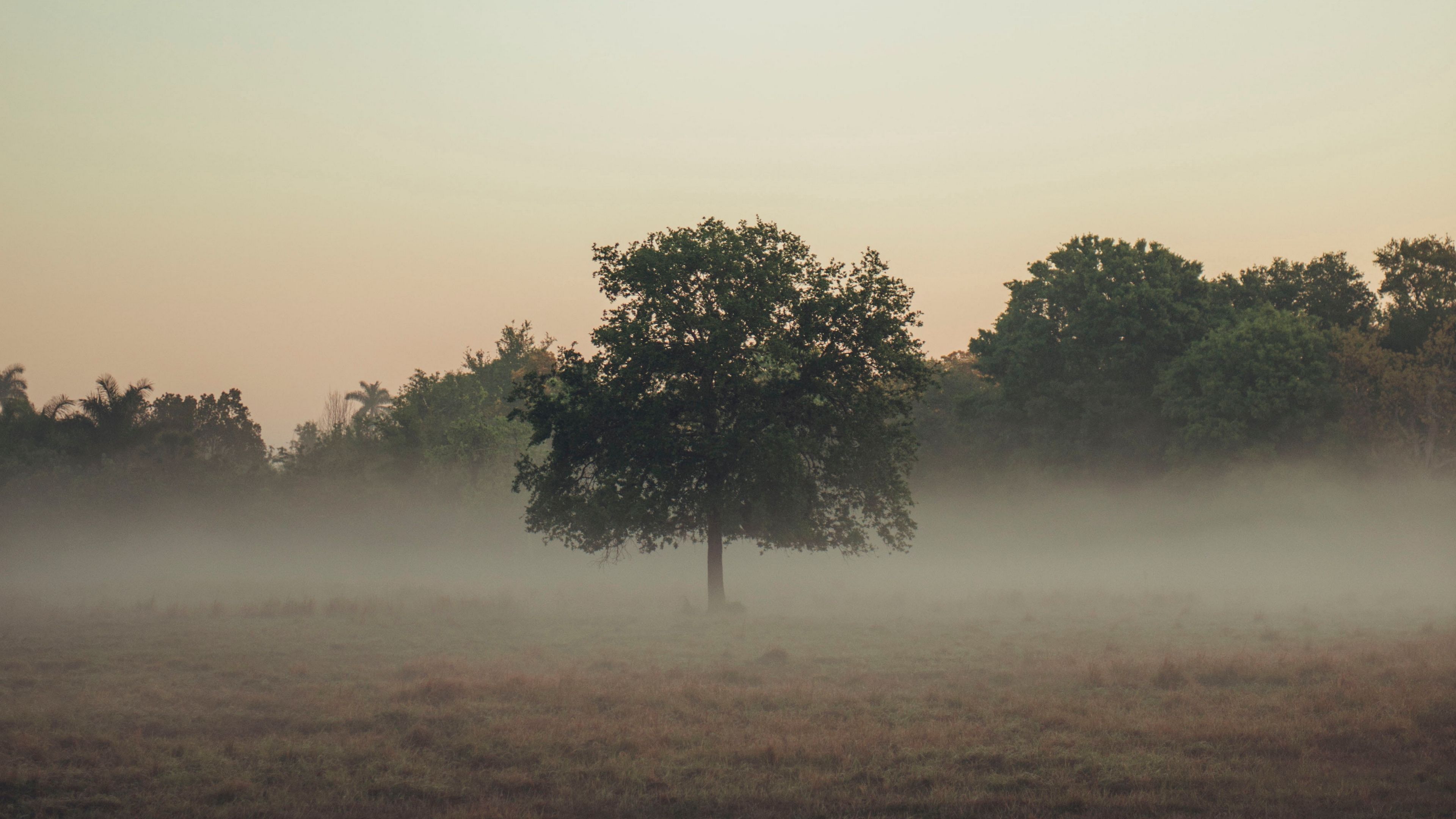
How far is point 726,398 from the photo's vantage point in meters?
33.6

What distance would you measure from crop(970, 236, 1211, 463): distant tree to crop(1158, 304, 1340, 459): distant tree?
528 cm

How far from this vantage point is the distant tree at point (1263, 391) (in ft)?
178

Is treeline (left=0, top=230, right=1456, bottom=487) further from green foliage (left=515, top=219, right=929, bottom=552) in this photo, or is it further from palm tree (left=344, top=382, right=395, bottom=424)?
palm tree (left=344, top=382, right=395, bottom=424)

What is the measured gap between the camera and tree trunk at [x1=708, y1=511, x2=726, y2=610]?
114 feet

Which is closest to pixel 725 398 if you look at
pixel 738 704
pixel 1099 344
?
pixel 738 704

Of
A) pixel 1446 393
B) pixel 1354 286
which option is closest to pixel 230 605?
pixel 1446 393

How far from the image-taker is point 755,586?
2023 inches

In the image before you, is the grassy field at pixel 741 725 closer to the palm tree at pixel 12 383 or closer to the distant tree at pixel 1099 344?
the distant tree at pixel 1099 344

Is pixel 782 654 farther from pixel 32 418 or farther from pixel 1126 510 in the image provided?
pixel 32 418

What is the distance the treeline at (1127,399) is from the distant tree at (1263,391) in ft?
0.38

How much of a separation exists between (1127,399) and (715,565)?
39485 millimetres

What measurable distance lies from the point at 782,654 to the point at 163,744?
41.8 feet

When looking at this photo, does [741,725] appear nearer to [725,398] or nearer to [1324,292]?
[725,398]

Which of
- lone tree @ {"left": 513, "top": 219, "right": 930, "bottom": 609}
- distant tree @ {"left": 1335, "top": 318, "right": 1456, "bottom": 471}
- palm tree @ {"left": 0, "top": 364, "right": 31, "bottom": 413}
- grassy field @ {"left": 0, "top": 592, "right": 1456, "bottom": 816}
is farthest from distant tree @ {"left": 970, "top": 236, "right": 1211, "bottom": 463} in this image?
palm tree @ {"left": 0, "top": 364, "right": 31, "bottom": 413}
